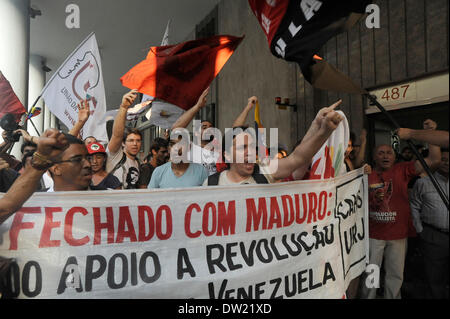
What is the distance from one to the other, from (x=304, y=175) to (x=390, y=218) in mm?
1241

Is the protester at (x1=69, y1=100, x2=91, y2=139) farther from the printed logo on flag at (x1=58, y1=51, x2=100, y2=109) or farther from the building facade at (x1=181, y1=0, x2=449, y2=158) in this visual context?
the building facade at (x1=181, y1=0, x2=449, y2=158)

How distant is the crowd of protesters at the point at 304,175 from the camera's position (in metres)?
2.09

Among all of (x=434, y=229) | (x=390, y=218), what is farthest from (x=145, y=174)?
(x=434, y=229)

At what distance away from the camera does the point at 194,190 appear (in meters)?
1.98

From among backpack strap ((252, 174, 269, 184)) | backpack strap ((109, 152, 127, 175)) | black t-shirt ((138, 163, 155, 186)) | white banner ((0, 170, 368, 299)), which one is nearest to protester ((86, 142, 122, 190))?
backpack strap ((109, 152, 127, 175))

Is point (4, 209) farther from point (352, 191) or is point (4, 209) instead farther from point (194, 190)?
point (352, 191)

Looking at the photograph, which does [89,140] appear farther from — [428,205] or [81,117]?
[428,205]

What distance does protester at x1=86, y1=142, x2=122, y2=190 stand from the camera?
2.87m

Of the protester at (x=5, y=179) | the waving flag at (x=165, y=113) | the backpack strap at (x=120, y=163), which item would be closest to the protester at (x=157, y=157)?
the backpack strap at (x=120, y=163)

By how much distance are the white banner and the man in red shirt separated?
952 millimetres

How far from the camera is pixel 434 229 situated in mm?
2900

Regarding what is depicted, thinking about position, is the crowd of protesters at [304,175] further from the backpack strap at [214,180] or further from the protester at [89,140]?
the protester at [89,140]

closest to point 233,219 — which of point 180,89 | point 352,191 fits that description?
point 352,191
